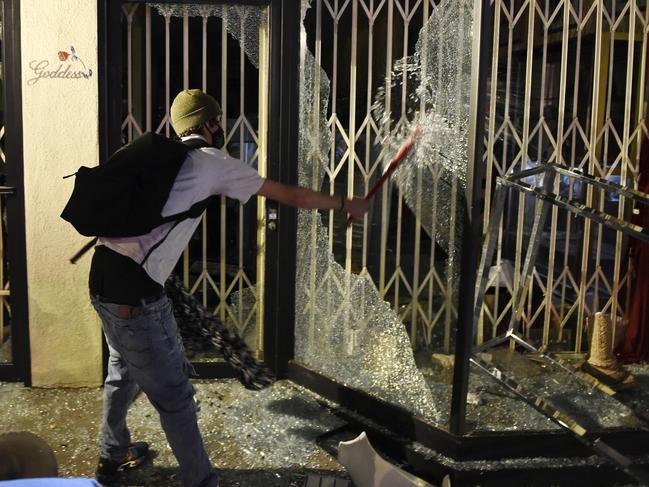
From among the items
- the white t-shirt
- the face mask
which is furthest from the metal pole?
the face mask

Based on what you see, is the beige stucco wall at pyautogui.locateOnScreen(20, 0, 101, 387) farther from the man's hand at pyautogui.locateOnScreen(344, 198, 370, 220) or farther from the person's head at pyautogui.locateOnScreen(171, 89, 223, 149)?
the man's hand at pyautogui.locateOnScreen(344, 198, 370, 220)

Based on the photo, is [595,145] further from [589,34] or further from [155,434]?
[155,434]

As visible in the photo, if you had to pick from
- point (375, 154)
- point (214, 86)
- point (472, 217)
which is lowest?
point (472, 217)

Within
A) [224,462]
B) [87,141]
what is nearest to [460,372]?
[224,462]

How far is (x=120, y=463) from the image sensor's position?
353cm

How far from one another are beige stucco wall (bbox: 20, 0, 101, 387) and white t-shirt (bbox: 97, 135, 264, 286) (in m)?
1.51

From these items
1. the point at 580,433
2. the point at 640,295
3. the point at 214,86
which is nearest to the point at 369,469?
the point at 580,433

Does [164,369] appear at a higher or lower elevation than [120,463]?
higher

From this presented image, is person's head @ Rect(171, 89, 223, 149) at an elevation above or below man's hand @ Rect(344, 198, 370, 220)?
above

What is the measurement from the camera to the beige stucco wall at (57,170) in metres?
4.21

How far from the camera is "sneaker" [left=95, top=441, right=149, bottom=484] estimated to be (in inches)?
138

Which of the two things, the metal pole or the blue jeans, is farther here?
the metal pole

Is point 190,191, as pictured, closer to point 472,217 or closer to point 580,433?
point 472,217

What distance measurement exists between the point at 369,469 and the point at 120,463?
120 centimetres
